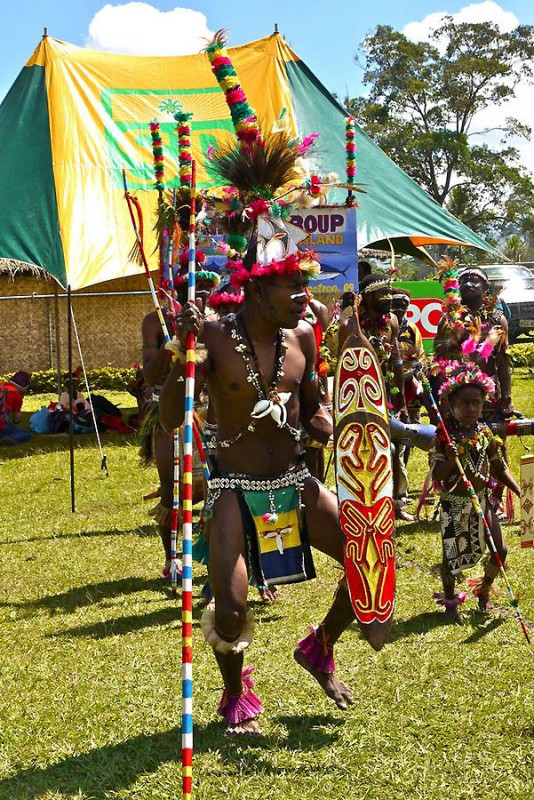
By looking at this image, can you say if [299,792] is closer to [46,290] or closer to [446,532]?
[446,532]

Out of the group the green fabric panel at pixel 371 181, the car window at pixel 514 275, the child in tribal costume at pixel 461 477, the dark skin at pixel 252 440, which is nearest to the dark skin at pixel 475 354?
the child in tribal costume at pixel 461 477

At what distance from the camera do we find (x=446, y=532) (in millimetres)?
5574

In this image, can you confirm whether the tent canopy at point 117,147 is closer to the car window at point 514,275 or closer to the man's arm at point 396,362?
the man's arm at point 396,362

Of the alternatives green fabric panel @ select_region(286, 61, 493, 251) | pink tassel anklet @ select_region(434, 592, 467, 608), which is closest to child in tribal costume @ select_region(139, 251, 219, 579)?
pink tassel anklet @ select_region(434, 592, 467, 608)

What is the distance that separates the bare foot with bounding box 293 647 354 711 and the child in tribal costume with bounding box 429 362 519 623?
4.42 feet

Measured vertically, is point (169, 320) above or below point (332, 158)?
below

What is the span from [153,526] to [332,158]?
8.01 meters

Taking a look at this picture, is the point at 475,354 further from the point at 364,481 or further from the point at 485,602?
the point at 364,481

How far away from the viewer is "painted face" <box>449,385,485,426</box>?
5.50 metres

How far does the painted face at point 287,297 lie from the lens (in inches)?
163

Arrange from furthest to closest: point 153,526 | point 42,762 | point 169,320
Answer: point 153,526
point 169,320
point 42,762

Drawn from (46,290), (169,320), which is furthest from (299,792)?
(46,290)

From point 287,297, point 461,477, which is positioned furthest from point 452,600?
point 287,297

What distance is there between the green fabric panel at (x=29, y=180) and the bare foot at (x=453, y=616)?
772cm
